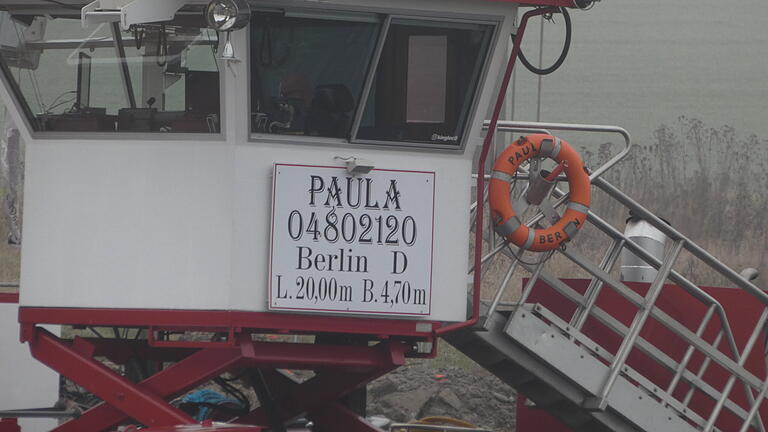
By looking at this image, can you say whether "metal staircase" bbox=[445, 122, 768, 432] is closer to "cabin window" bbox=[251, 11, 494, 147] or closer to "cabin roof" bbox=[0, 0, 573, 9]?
"cabin window" bbox=[251, 11, 494, 147]

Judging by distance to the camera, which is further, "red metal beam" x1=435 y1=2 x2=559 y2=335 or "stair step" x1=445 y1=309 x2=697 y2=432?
"stair step" x1=445 y1=309 x2=697 y2=432

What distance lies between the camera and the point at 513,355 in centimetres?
1079

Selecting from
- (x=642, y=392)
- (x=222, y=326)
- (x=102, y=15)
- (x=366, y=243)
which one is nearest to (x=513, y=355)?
(x=642, y=392)

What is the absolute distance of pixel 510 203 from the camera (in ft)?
33.6

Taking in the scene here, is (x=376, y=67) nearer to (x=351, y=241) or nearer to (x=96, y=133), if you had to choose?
(x=351, y=241)

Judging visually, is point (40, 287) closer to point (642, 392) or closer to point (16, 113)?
point (16, 113)

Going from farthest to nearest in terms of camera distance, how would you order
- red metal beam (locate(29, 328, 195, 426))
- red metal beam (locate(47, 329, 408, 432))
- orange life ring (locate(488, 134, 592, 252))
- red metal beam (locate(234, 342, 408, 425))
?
red metal beam (locate(234, 342, 408, 425))
orange life ring (locate(488, 134, 592, 252))
red metal beam (locate(47, 329, 408, 432))
red metal beam (locate(29, 328, 195, 426))

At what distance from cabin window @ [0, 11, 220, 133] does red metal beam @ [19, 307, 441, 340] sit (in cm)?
131

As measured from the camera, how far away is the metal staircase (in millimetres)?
Answer: 10750

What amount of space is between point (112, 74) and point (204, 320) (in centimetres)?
198

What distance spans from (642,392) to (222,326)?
3.70 meters

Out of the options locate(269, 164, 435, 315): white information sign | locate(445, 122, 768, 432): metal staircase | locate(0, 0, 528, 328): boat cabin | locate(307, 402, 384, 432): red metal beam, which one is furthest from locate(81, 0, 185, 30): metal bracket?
locate(307, 402, 384, 432): red metal beam

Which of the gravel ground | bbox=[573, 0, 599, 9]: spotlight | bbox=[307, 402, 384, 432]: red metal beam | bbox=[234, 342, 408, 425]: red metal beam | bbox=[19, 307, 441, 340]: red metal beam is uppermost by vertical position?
bbox=[573, 0, 599, 9]: spotlight

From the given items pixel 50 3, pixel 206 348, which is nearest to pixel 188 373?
pixel 206 348
